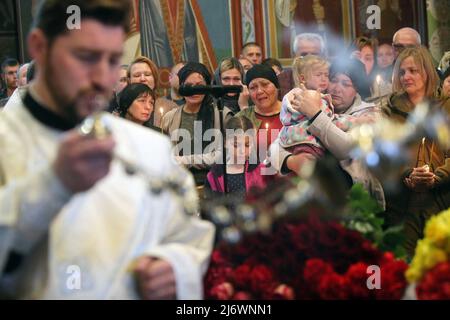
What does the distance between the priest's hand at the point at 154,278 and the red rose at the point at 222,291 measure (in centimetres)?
25

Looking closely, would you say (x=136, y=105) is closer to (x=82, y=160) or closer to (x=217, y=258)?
(x=217, y=258)

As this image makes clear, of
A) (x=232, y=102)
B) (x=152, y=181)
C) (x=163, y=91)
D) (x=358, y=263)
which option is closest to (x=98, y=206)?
(x=152, y=181)

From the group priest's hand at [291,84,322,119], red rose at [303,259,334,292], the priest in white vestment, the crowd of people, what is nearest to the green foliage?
the crowd of people

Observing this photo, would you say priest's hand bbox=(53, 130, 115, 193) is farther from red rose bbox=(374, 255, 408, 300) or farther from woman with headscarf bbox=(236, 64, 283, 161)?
woman with headscarf bbox=(236, 64, 283, 161)

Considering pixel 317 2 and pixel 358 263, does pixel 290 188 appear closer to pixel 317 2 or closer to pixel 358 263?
pixel 358 263

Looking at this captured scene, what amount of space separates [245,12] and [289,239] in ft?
26.7

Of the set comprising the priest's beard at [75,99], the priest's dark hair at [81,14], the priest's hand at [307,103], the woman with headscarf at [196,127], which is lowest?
the woman with headscarf at [196,127]

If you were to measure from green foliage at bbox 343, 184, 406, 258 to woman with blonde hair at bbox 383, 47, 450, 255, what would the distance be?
1.81 ft

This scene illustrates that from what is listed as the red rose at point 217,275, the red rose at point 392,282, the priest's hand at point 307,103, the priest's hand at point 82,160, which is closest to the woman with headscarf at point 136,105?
the priest's hand at point 307,103

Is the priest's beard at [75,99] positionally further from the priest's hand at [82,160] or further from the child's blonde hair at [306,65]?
the child's blonde hair at [306,65]

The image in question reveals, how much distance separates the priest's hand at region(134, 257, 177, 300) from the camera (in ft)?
6.72

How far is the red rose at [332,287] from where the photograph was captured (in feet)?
7.43

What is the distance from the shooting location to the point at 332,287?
7.44ft
